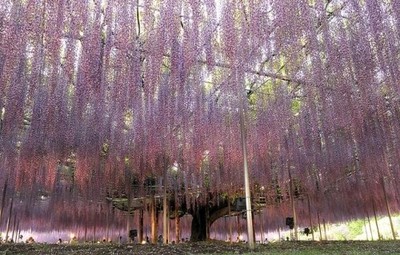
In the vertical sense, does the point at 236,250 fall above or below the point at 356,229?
below

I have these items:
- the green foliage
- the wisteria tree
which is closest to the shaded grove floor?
the wisteria tree

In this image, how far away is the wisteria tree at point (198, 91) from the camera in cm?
729

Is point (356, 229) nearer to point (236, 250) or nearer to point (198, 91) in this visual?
point (198, 91)

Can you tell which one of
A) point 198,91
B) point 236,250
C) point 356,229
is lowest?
point 236,250

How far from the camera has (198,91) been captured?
10.8 m

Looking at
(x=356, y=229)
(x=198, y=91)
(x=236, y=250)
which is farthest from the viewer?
(x=356, y=229)

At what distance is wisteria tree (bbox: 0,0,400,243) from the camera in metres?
7.29

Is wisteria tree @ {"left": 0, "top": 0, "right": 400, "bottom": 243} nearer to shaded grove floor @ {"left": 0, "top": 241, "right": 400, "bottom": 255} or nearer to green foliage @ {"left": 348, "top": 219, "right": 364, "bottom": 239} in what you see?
shaded grove floor @ {"left": 0, "top": 241, "right": 400, "bottom": 255}

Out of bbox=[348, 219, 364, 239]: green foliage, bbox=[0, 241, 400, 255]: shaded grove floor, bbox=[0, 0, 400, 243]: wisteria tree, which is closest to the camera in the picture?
bbox=[0, 0, 400, 243]: wisteria tree

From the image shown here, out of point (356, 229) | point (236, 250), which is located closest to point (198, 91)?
point (236, 250)

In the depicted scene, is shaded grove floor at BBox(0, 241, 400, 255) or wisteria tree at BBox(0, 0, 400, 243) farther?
shaded grove floor at BBox(0, 241, 400, 255)

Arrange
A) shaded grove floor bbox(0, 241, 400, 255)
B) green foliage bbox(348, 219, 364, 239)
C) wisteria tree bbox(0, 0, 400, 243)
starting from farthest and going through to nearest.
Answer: green foliage bbox(348, 219, 364, 239)
shaded grove floor bbox(0, 241, 400, 255)
wisteria tree bbox(0, 0, 400, 243)

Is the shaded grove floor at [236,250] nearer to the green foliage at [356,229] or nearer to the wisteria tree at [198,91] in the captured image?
the wisteria tree at [198,91]

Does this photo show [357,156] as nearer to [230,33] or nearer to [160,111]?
[160,111]
